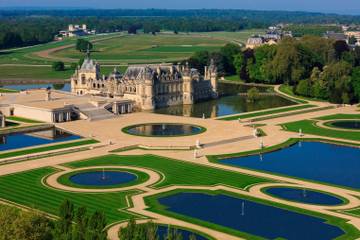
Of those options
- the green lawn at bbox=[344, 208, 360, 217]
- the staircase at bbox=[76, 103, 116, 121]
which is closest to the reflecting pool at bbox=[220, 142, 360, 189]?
the green lawn at bbox=[344, 208, 360, 217]

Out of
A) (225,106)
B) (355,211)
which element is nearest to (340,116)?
(225,106)

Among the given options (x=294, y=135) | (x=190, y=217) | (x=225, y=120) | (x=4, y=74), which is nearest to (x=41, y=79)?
(x=4, y=74)

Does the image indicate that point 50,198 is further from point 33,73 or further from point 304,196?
point 33,73

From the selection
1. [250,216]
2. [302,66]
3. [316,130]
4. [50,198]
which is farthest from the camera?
[302,66]

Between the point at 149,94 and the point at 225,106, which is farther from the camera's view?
the point at 225,106

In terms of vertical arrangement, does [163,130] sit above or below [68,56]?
above

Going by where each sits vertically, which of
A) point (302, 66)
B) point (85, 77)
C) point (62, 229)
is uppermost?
point (62, 229)

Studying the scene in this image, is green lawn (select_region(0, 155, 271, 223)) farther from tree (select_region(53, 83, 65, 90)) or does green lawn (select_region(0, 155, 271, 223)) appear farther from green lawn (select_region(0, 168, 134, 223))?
tree (select_region(53, 83, 65, 90))

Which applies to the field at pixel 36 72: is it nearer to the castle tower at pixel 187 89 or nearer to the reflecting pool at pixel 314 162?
the castle tower at pixel 187 89

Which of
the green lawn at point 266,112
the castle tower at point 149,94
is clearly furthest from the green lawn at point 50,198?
the castle tower at point 149,94
